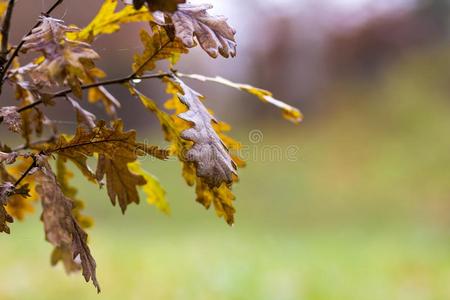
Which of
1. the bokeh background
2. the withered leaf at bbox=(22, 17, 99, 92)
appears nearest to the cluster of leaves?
the withered leaf at bbox=(22, 17, 99, 92)

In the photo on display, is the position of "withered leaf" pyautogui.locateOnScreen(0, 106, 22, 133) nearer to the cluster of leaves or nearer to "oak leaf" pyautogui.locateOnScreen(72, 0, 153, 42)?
the cluster of leaves

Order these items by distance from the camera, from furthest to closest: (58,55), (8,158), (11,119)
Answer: (11,119), (8,158), (58,55)

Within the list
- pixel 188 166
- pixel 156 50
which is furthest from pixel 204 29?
pixel 188 166

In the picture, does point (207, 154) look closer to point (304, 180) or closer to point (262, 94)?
point (262, 94)

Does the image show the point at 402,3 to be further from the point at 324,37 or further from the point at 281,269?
the point at 281,269

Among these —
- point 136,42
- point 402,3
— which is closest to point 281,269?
point 136,42

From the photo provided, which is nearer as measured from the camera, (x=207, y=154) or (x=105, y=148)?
(x=207, y=154)
